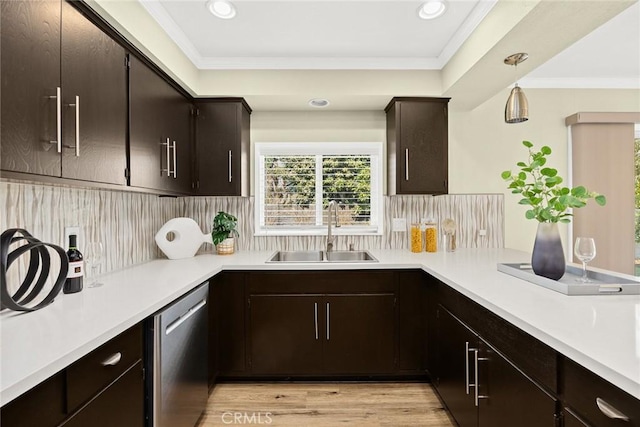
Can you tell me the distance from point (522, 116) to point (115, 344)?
2.28 meters

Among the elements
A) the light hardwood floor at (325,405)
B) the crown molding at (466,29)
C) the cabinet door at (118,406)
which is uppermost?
the crown molding at (466,29)

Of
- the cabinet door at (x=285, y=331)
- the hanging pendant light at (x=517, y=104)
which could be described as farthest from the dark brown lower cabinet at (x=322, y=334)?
the hanging pendant light at (x=517, y=104)

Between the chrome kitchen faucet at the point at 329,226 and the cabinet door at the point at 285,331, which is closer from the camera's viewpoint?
the cabinet door at the point at 285,331

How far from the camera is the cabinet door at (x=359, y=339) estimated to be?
2.52m

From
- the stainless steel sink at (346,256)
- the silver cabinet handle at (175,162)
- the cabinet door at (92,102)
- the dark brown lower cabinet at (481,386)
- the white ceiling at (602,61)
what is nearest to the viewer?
the dark brown lower cabinet at (481,386)

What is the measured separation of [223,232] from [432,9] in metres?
2.13

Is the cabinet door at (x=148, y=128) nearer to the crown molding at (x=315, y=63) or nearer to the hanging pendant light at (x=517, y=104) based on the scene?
the crown molding at (x=315, y=63)

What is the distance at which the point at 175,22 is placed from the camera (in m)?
2.21

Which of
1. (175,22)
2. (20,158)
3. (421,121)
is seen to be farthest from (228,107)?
(20,158)

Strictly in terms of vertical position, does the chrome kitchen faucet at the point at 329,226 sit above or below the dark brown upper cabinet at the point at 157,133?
below

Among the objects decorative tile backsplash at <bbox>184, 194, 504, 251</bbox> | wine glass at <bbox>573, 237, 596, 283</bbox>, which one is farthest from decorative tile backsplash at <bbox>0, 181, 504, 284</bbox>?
wine glass at <bbox>573, 237, 596, 283</bbox>

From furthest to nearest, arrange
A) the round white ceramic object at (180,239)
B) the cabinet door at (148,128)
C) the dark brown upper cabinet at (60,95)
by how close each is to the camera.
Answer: the round white ceramic object at (180,239) → the cabinet door at (148,128) → the dark brown upper cabinet at (60,95)

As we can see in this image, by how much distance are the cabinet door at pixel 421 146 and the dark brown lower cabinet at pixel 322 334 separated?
0.97m

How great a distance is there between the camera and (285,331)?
252cm
